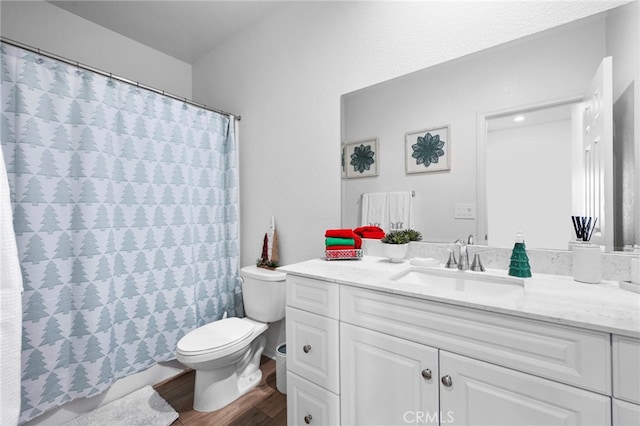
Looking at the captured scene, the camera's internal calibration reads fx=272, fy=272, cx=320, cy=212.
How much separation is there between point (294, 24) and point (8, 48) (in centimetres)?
155

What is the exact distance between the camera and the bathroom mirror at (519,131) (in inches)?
39.6

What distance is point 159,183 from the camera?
1.81 m

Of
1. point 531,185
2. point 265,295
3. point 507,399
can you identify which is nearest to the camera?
point 507,399

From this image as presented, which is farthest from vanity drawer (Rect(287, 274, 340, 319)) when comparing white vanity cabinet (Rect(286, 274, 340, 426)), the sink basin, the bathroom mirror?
the bathroom mirror

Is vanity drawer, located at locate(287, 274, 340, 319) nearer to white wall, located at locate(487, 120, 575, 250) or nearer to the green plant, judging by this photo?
the green plant

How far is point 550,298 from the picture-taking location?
2.72 feet

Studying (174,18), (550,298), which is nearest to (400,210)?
(550,298)

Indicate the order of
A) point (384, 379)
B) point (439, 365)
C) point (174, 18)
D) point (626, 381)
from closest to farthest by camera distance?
point (626, 381) < point (439, 365) < point (384, 379) < point (174, 18)

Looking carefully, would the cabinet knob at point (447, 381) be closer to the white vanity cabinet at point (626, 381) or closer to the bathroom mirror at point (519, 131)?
the white vanity cabinet at point (626, 381)

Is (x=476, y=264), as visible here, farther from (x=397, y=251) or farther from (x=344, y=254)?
(x=344, y=254)

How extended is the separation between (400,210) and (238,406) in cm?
148

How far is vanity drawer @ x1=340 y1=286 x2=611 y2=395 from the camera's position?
0.67 meters

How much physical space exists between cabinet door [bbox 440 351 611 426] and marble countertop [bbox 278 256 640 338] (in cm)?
18

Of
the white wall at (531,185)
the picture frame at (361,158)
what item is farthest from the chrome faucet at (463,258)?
the picture frame at (361,158)
